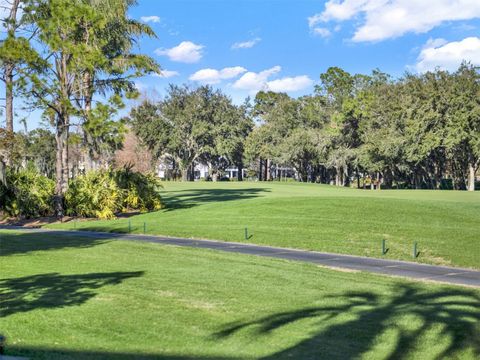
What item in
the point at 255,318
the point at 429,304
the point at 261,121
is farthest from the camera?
the point at 261,121

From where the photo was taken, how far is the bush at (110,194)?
2519cm

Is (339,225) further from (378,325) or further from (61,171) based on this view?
(61,171)

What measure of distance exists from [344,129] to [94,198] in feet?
162

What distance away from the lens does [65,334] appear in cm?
577

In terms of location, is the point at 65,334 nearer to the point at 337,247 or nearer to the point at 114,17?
the point at 337,247

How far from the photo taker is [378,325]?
6922 mm

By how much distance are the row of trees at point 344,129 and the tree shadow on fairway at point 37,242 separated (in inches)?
1808

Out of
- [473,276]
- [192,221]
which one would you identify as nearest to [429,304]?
[473,276]

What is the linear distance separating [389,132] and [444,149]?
6.30m

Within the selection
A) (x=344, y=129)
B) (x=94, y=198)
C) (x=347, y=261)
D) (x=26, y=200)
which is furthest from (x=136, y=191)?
(x=344, y=129)

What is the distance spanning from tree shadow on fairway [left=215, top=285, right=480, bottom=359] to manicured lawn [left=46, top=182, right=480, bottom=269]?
7.25 metres

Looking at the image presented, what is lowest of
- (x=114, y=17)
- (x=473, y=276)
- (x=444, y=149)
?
(x=473, y=276)

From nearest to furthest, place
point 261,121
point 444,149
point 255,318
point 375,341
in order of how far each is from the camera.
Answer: point 375,341 < point 255,318 < point 444,149 < point 261,121

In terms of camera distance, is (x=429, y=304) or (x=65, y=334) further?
(x=429, y=304)
